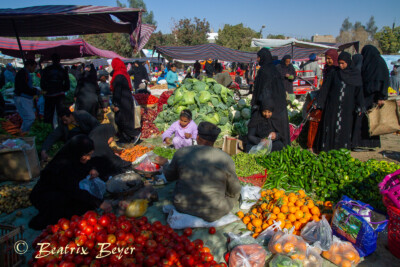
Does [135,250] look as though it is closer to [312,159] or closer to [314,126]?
[312,159]

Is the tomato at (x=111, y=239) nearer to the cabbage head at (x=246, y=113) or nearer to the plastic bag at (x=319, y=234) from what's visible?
the plastic bag at (x=319, y=234)

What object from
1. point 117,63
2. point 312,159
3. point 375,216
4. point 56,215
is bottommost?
point 56,215

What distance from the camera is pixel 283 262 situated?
2.41 m

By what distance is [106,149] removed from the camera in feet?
15.1

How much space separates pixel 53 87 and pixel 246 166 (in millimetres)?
5532

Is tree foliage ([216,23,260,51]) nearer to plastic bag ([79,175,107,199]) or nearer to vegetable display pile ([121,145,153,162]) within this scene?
vegetable display pile ([121,145,153,162])

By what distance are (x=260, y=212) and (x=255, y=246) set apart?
2.47 ft

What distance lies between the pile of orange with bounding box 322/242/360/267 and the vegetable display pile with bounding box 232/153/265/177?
4.93ft

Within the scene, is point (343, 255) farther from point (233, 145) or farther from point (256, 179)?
point (233, 145)

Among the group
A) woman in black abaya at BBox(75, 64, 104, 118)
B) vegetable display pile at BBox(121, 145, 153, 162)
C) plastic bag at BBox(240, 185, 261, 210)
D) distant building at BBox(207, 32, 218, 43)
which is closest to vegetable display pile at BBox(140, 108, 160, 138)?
woman in black abaya at BBox(75, 64, 104, 118)

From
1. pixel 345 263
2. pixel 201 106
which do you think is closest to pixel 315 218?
pixel 345 263

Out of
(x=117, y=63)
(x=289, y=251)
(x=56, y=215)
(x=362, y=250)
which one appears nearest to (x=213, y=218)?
(x=289, y=251)

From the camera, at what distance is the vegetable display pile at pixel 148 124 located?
7.94 m

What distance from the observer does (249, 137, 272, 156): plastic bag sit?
459cm
